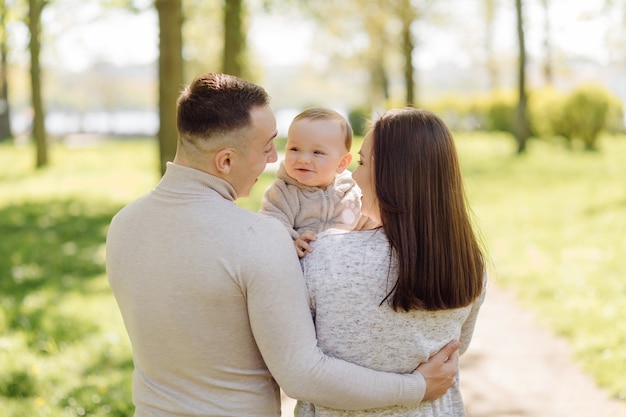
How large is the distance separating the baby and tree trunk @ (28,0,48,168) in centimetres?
1490

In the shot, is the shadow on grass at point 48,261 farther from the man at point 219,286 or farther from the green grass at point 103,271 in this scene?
the man at point 219,286

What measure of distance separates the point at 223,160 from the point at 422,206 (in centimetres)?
58

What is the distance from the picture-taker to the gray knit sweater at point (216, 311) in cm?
198

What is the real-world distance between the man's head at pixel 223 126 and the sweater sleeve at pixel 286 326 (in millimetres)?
215

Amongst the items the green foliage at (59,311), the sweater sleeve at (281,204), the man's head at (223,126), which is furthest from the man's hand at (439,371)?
the green foliage at (59,311)

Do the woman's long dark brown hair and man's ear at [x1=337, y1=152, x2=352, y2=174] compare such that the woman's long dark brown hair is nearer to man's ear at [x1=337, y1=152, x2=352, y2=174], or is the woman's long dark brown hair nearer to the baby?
the baby

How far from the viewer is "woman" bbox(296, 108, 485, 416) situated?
84.8 inches

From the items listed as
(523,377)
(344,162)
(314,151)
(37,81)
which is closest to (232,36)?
(37,81)

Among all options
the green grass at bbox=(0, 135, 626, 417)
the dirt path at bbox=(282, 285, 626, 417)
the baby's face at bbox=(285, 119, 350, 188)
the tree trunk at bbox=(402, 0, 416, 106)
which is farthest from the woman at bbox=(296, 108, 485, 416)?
the tree trunk at bbox=(402, 0, 416, 106)

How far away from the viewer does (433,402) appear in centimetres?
236

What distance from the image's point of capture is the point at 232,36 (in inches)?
565

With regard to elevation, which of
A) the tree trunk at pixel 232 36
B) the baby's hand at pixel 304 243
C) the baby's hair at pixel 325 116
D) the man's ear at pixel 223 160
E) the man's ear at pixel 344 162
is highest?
the tree trunk at pixel 232 36

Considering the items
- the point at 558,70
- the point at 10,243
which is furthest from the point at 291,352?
the point at 558,70

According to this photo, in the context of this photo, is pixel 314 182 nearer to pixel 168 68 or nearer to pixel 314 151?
pixel 314 151
